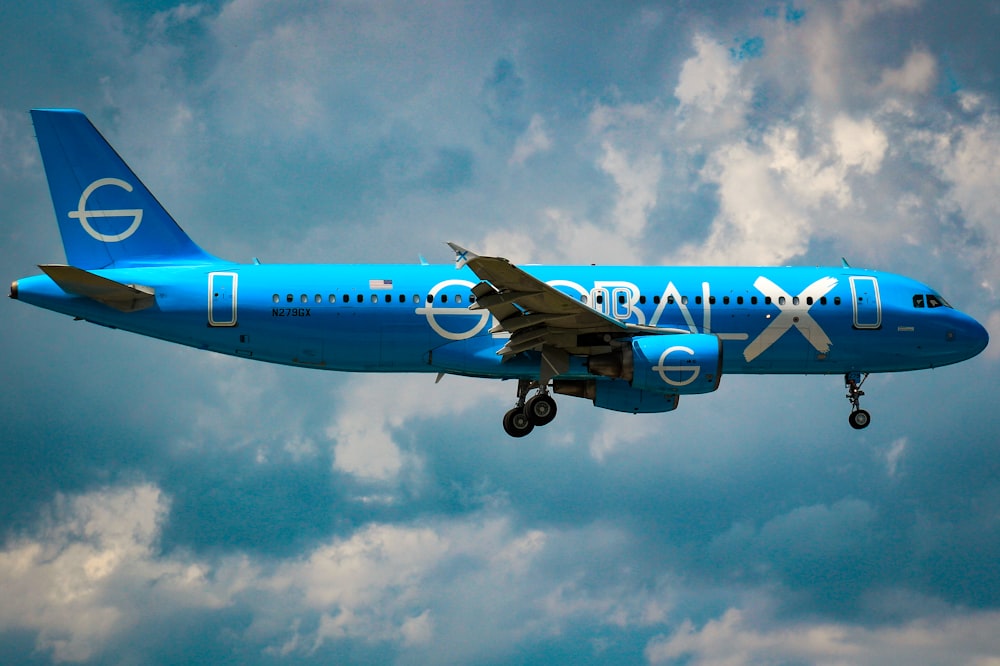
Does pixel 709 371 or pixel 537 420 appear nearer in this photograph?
pixel 709 371

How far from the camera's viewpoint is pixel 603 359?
40844 mm

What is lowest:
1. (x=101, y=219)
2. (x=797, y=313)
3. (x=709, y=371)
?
(x=709, y=371)

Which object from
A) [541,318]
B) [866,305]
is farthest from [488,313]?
[866,305]

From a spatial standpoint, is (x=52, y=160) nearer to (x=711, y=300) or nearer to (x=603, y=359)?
(x=603, y=359)

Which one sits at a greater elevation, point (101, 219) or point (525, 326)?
point (101, 219)

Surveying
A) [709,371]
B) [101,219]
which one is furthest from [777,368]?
[101,219]

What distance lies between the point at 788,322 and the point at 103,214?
944 inches

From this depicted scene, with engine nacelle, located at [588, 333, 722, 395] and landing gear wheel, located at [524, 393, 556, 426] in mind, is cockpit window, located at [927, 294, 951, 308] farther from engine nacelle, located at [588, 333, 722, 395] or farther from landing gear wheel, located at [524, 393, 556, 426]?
landing gear wheel, located at [524, 393, 556, 426]

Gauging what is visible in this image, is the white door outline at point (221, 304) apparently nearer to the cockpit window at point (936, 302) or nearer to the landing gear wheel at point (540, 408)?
the landing gear wheel at point (540, 408)

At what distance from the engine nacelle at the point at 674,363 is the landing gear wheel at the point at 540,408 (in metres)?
3.76

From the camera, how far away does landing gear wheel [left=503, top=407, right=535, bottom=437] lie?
1694 inches

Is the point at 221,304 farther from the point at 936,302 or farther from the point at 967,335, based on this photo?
the point at 967,335

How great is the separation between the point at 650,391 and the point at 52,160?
22057 millimetres

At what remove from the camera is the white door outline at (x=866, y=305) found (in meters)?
42.8
